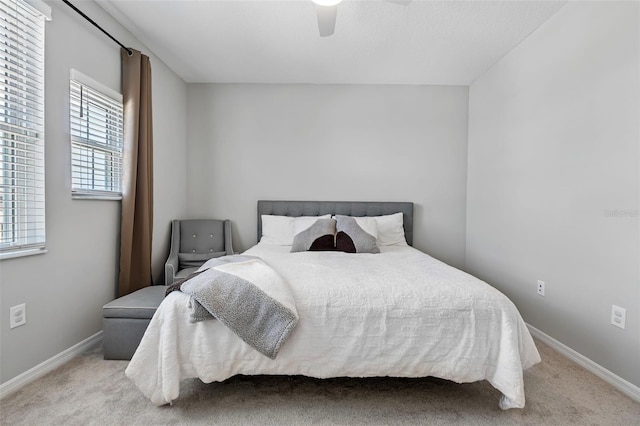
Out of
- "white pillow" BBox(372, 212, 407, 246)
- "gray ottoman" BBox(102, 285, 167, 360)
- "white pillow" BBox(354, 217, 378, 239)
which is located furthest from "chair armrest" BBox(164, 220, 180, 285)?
"white pillow" BBox(372, 212, 407, 246)

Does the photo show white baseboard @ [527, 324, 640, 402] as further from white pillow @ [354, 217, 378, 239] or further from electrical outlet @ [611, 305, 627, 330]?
white pillow @ [354, 217, 378, 239]

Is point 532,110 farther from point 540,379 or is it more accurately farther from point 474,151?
point 540,379

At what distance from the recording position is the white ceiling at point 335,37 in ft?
7.39

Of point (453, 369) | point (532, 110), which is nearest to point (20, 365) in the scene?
point (453, 369)

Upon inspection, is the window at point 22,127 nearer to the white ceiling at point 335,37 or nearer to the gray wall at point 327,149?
the white ceiling at point 335,37

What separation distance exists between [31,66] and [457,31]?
2960mm

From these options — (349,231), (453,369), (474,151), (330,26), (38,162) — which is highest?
(330,26)

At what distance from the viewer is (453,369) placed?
5.18 feet

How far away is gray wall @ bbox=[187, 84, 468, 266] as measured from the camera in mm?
3684

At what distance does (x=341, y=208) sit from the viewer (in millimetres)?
3646

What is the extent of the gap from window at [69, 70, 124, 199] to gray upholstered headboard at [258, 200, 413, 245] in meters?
1.56

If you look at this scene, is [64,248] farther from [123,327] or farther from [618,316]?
[618,316]

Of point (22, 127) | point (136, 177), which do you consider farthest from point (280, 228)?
point (22, 127)

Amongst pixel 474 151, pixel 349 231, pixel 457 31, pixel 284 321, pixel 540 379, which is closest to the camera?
pixel 284 321
